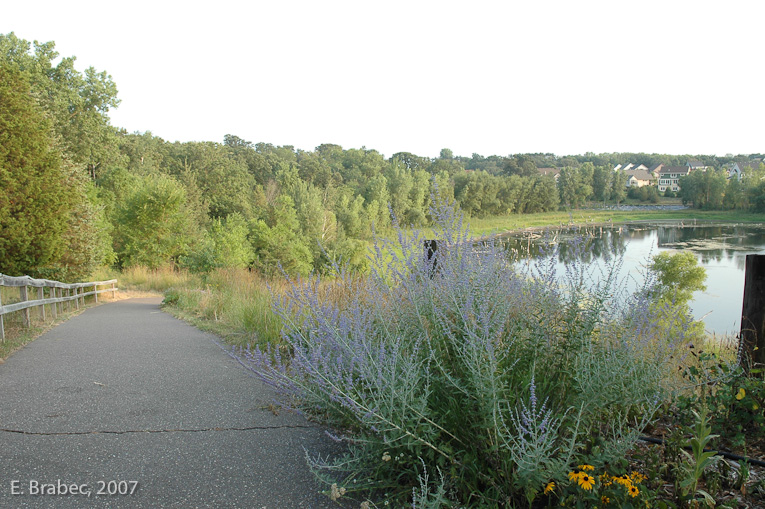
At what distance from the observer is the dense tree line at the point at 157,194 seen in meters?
11.2

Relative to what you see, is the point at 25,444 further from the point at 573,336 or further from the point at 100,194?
the point at 100,194

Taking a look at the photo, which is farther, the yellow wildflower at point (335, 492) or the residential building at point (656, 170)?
the residential building at point (656, 170)

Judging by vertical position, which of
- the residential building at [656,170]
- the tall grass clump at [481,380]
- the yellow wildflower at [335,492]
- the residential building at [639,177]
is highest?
the residential building at [656,170]

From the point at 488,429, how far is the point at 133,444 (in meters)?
2.59

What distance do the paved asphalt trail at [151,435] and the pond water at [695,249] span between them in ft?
7.51

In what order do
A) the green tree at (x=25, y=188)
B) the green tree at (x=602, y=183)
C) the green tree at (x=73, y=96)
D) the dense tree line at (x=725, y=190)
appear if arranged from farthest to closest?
the green tree at (x=602, y=183) → the dense tree line at (x=725, y=190) → the green tree at (x=73, y=96) → the green tree at (x=25, y=188)

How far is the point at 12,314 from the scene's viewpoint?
838 centimetres

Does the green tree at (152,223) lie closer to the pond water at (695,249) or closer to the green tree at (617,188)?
the pond water at (695,249)

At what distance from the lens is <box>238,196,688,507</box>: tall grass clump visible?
2223 millimetres

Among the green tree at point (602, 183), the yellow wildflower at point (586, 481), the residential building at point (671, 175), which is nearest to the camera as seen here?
the yellow wildflower at point (586, 481)

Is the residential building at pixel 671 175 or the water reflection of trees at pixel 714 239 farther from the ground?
the residential building at pixel 671 175

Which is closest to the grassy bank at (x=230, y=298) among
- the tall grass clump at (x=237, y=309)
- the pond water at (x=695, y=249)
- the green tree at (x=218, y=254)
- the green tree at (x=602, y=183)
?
the tall grass clump at (x=237, y=309)

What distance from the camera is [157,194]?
2658 cm

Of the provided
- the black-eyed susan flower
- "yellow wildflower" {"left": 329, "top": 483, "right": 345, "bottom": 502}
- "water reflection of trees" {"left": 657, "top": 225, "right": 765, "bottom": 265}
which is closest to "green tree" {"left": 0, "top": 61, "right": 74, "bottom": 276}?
"yellow wildflower" {"left": 329, "top": 483, "right": 345, "bottom": 502}
